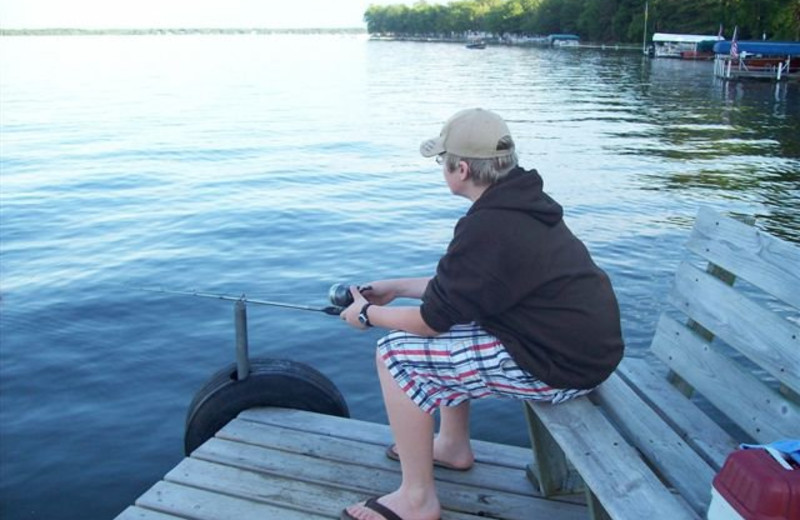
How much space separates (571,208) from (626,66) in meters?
54.6

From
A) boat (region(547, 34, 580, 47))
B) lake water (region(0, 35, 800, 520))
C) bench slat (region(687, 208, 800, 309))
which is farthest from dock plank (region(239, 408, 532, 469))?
boat (region(547, 34, 580, 47))

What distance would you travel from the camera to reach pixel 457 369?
303 cm

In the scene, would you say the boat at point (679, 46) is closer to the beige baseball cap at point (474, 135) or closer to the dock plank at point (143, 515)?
the beige baseball cap at point (474, 135)

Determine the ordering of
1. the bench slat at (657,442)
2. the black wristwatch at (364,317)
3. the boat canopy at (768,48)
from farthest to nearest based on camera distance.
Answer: the boat canopy at (768,48)
the black wristwatch at (364,317)
the bench slat at (657,442)

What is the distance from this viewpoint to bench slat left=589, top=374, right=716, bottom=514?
2.56 metres

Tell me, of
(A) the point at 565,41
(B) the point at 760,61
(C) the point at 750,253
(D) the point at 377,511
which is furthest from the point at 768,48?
(A) the point at 565,41

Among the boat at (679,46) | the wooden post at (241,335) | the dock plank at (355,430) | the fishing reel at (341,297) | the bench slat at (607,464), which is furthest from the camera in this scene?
the boat at (679,46)

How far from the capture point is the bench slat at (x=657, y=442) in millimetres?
2557

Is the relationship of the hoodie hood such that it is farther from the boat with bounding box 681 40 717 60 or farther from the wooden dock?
the boat with bounding box 681 40 717 60

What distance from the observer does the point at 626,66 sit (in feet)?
213

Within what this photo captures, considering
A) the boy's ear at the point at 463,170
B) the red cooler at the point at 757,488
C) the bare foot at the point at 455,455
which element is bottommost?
the bare foot at the point at 455,455

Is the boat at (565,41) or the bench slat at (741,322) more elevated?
the boat at (565,41)

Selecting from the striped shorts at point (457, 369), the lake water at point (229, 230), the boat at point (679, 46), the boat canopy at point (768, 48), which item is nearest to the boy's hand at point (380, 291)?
the striped shorts at point (457, 369)

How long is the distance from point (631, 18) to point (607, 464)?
114 m
